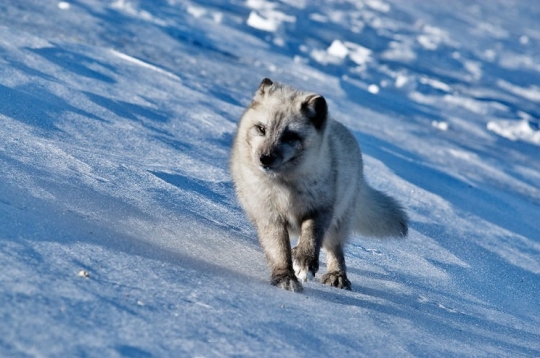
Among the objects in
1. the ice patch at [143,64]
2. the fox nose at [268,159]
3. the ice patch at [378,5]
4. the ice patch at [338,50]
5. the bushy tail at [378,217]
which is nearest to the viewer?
the fox nose at [268,159]

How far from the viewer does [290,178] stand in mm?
3340

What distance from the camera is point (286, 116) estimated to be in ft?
11.0

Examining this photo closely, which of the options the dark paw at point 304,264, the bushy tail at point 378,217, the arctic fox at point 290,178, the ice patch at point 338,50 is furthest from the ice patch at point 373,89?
the dark paw at point 304,264

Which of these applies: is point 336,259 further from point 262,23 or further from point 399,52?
point 399,52

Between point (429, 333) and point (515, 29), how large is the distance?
2383cm

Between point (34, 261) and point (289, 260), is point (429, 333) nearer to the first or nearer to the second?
point (289, 260)

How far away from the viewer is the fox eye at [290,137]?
130 inches

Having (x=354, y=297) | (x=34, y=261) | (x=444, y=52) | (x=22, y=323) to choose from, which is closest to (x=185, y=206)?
(x=354, y=297)

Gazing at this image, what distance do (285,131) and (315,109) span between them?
19cm

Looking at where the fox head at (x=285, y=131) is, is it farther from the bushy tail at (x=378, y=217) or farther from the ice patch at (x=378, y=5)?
the ice patch at (x=378, y=5)

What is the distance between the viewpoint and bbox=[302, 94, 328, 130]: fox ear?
340cm

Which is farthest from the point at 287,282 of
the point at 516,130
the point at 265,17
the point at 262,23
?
the point at 265,17

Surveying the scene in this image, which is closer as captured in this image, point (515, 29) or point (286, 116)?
point (286, 116)

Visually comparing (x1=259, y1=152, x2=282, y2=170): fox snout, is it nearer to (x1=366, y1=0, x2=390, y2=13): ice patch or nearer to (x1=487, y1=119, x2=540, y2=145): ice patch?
(x1=487, y1=119, x2=540, y2=145): ice patch
